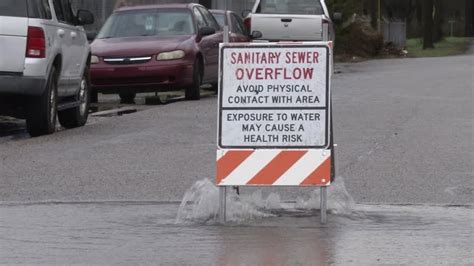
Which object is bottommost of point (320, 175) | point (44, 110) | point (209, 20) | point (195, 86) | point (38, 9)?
point (195, 86)

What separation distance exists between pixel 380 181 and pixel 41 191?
297 cm

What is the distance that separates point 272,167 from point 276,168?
29mm

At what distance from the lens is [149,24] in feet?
67.6

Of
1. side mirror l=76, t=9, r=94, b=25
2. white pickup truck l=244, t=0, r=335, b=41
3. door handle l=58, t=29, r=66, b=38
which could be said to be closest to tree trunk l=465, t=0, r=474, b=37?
white pickup truck l=244, t=0, r=335, b=41

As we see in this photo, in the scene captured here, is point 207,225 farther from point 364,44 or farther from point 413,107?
point 364,44

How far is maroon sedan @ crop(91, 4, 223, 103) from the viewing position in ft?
63.7

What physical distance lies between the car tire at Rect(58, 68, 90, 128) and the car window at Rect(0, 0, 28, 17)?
2.33 m

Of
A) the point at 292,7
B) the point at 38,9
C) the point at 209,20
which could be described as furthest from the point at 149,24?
the point at 292,7

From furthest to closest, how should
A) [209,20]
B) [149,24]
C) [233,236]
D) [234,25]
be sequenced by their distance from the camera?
[234,25], [209,20], [149,24], [233,236]

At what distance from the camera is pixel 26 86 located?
13.5 m

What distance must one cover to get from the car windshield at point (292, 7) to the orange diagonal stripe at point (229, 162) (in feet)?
63.2

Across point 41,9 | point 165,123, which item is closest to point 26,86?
point 41,9

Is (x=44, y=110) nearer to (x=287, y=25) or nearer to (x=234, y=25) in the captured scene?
(x=234, y=25)

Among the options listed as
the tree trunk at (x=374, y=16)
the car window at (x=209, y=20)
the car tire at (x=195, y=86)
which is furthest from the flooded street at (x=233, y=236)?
the tree trunk at (x=374, y=16)
